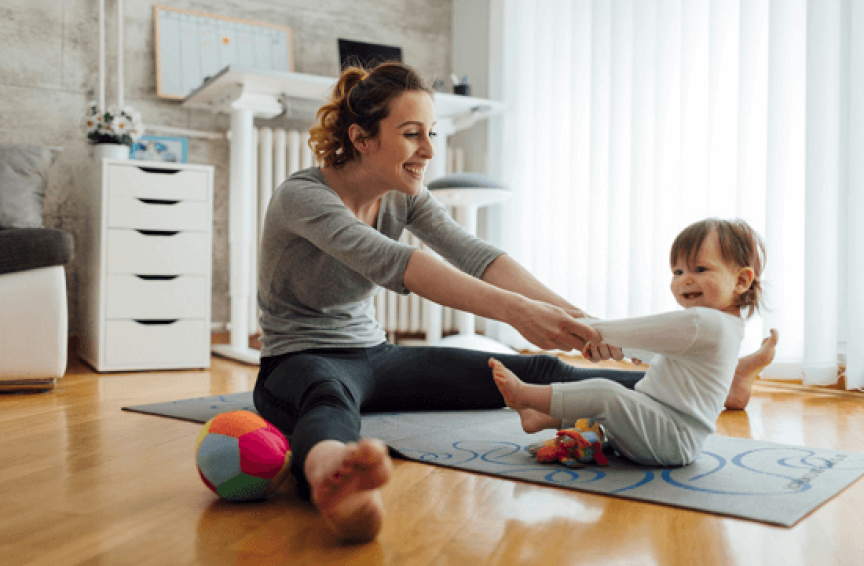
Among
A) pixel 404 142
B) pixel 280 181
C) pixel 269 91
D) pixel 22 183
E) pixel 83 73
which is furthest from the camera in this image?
pixel 280 181

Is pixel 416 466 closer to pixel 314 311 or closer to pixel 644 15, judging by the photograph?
pixel 314 311

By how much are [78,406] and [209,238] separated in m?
0.92

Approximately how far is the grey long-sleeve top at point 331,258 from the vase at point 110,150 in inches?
54.7

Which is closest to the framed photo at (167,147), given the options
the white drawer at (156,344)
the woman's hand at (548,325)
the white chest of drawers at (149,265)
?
the white chest of drawers at (149,265)

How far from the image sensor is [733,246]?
1257 millimetres

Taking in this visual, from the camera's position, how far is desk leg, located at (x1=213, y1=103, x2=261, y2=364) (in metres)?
2.88

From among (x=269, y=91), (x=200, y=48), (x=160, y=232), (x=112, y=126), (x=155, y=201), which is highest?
(x=200, y=48)

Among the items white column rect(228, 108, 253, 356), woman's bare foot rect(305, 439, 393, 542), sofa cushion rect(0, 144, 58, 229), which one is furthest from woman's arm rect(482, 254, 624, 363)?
sofa cushion rect(0, 144, 58, 229)

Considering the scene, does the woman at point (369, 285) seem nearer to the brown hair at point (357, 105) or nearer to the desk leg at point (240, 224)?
the brown hair at point (357, 105)

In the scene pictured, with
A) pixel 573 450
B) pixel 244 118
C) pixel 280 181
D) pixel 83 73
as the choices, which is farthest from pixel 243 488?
pixel 83 73

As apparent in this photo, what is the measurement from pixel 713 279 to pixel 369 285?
685mm

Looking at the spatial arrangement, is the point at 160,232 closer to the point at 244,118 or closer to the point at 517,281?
the point at 244,118

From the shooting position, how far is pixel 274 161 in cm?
327

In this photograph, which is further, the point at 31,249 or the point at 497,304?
the point at 31,249
